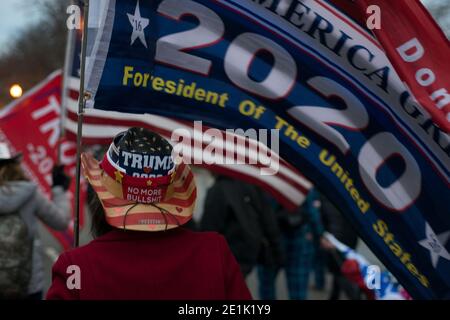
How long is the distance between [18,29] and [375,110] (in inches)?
1802

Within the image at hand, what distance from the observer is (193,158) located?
4.23 meters

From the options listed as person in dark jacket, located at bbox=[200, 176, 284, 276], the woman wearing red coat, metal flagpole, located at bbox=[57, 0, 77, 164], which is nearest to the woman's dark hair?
the woman wearing red coat

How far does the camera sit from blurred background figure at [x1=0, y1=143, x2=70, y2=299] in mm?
3912

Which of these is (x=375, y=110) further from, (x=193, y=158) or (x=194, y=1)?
(x=193, y=158)

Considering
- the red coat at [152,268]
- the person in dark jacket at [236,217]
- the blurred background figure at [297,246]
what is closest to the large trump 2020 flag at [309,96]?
the red coat at [152,268]

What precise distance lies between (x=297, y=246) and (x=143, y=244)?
5247 mm

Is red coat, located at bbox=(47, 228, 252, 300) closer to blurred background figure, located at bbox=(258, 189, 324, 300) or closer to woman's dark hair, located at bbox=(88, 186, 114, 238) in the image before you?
woman's dark hair, located at bbox=(88, 186, 114, 238)

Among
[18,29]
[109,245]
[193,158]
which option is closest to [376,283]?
[193,158]

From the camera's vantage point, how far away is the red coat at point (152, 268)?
2.18 m

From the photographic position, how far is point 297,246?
291 inches

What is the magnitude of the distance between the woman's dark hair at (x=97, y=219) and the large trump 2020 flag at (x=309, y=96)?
0.59 metres

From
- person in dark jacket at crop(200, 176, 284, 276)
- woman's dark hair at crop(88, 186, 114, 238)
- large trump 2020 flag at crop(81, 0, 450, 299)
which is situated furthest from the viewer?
person in dark jacket at crop(200, 176, 284, 276)

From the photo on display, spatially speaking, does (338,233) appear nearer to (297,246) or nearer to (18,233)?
(297,246)

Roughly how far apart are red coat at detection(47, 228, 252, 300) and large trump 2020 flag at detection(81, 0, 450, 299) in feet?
2.68
